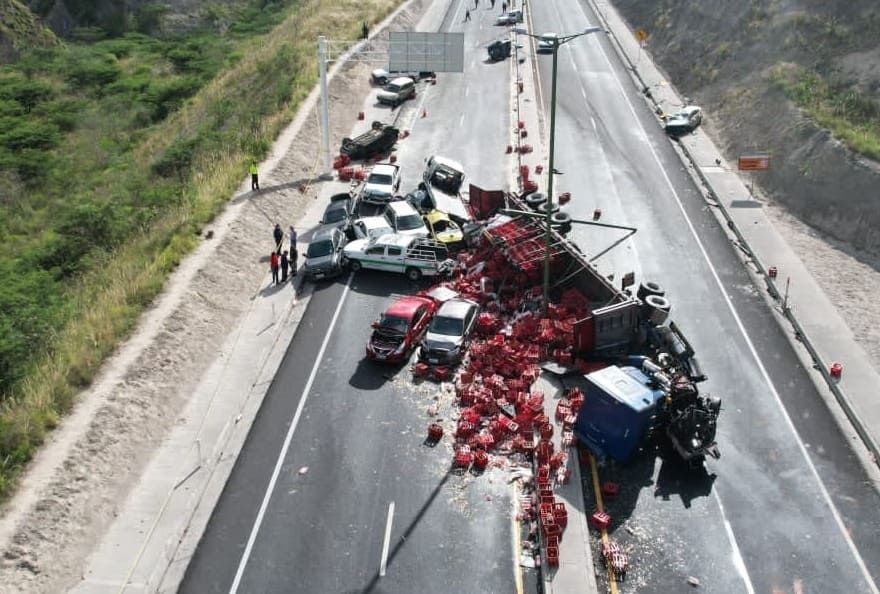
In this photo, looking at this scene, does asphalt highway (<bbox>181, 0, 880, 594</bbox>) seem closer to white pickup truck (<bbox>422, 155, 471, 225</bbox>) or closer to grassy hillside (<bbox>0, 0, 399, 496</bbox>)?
white pickup truck (<bbox>422, 155, 471, 225</bbox>)

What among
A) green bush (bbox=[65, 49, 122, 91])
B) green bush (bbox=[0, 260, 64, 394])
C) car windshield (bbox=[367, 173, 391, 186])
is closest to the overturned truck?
car windshield (bbox=[367, 173, 391, 186])

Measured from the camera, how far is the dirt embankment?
105 ft

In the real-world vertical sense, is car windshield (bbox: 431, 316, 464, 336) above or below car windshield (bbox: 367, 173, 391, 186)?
above

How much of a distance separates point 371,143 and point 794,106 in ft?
75.5

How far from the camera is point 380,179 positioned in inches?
1437

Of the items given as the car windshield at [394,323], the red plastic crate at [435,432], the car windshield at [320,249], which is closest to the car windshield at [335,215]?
the car windshield at [320,249]

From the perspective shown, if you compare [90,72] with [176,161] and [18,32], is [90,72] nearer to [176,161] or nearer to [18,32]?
[18,32]

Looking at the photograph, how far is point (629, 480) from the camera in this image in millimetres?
19672

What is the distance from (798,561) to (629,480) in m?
4.18

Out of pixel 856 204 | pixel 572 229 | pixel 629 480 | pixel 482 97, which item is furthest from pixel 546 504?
pixel 482 97

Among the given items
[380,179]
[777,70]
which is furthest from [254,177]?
[777,70]

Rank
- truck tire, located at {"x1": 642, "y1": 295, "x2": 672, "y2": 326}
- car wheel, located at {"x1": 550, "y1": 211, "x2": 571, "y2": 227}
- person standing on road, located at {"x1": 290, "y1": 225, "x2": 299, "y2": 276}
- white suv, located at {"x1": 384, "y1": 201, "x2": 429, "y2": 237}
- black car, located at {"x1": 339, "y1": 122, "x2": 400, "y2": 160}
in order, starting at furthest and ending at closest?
black car, located at {"x1": 339, "y1": 122, "x2": 400, "y2": 160}
white suv, located at {"x1": 384, "y1": 201, "x2": 429, "y2": 237}
car wheel, located at {"x1": 550, "y1": 211, "x2": 571, "y2": 227}
person standing on road, located at {"x1": 290, "y1": 225, "x2": 299, "y2": 276}
truck tire, located at {"x1": 642, "y1": 295, "x2": 672, "y2": 326}

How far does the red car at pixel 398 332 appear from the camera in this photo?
79.5ft

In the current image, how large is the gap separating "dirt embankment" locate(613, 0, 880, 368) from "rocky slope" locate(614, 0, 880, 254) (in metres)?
0.06
